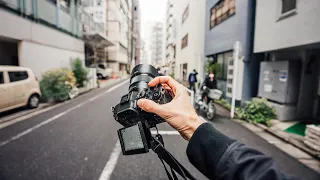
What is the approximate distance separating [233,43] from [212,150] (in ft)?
32.1

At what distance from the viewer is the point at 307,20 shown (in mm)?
4930

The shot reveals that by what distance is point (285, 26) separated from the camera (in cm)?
582

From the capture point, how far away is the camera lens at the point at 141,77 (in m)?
1.09

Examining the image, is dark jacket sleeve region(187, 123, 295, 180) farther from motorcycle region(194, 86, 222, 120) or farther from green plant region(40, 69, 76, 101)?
green plant region(40, 69, 76, 101)

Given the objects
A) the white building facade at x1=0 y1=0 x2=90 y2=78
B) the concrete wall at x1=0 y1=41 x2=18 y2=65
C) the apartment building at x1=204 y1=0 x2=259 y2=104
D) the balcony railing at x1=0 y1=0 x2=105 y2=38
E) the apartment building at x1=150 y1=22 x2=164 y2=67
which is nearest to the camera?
the apartment building at x1=150 y1=22 x2=164 y2=67

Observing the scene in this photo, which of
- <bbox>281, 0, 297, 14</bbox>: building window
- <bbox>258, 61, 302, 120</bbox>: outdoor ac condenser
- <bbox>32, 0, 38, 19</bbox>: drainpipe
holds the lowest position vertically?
<bbox>258, 61, 302, 120</bbox>: outdoor ac condenser

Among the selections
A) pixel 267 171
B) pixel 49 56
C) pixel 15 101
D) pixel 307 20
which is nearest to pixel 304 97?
pixel 307 20

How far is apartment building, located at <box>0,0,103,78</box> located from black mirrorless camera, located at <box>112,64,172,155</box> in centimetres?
996

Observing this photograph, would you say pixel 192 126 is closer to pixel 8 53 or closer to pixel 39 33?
pixel 39 33

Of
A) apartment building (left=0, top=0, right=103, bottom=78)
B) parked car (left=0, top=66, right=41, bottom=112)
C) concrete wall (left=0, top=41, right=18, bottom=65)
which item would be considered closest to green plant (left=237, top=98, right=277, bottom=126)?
parked car (left=0, top=66, right=41, bottom=112)

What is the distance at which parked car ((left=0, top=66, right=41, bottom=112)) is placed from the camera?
625 cm

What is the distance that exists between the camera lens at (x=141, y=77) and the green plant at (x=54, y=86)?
948 centimetres

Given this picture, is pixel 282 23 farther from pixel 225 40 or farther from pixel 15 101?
pixel 15 101

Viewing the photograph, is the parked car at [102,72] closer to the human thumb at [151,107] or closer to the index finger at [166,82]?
the index finger at [166,82]
